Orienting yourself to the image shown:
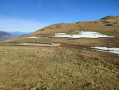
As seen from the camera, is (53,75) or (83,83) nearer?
(83,83)

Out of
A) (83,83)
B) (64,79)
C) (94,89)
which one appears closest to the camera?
(94,89)

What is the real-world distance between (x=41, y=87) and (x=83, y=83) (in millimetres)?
3605

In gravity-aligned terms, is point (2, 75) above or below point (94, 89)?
above

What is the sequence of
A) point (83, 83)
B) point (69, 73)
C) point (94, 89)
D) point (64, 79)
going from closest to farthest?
1. point (94, 89)
2. point (83, 83)
3. point (64, 79)
4. point (69, 73)

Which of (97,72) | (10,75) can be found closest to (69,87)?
(97,72)

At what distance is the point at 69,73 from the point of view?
25.5 feet

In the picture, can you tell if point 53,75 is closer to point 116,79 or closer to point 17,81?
point 17,81

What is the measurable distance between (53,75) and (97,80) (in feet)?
13.9

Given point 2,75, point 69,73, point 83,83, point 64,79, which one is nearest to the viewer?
point 83,83

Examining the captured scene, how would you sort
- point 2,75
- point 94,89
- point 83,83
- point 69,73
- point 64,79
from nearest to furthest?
point 94,89, point 83,83, point 64,79, point 2,75, point 69,73

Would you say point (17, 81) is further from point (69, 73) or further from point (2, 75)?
point (69, 73)

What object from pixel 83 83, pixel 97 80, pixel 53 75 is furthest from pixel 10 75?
pixel 97 80

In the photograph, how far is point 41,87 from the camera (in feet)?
19.2

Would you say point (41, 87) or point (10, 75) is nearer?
point (41, 87)
